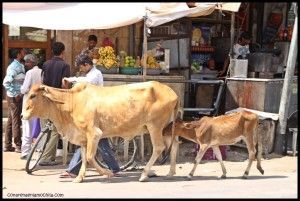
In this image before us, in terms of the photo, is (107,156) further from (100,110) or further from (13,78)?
(13,78)

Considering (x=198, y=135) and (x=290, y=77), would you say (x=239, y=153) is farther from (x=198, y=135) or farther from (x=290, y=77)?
(x=198, y=135)

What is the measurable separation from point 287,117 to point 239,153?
1147mm

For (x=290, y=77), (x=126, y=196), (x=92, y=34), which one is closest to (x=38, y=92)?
(x=126, y=196)

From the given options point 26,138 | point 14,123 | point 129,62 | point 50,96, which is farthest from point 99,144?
point 14,123

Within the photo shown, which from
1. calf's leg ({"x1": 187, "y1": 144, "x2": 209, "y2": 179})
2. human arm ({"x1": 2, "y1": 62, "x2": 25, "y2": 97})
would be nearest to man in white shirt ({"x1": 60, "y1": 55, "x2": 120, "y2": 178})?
calf's leg ({"x1": 187, "y1": 144, "x2": 209, "y2": 179})

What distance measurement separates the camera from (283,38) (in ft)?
43.1

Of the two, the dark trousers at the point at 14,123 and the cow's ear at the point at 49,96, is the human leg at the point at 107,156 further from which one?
Answer: the dark trousers at the point at 14,123

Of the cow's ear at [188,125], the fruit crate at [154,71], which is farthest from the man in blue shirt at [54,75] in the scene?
the cow's ear at [188,125]

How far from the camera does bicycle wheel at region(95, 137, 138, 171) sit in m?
8.29

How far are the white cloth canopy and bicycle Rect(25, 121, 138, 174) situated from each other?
1.87 meters

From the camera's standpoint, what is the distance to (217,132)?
779cm

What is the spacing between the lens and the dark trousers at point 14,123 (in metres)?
9.23

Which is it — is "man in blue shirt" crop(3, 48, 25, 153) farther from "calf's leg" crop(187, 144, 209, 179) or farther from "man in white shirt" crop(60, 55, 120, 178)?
"calf's leg" crop(187, 144, 209, 179)

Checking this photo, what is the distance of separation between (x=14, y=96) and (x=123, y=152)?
2.17 m
